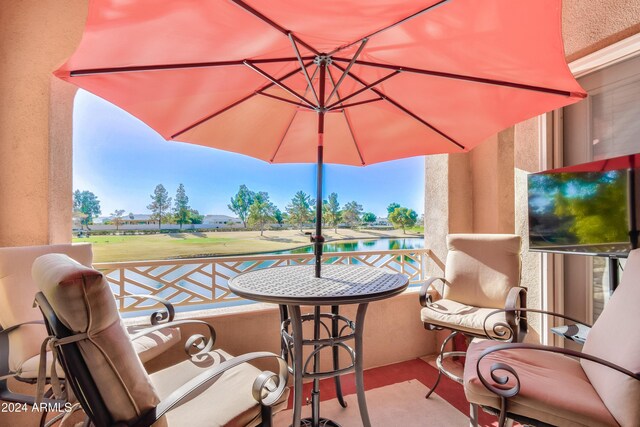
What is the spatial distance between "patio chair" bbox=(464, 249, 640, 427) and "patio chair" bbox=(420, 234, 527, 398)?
2.17 feet

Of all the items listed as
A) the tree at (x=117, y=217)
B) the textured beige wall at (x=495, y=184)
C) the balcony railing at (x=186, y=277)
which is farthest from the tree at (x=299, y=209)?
the textured beige wall at (x=495, y=184)

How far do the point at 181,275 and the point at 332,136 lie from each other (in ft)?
6.35

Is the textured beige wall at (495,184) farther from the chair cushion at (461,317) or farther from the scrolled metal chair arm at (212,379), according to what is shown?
the scrolled metal chair arm at (212,379)

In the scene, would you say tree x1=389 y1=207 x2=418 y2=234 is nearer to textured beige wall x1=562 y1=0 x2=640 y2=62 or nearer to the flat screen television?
the flat screen television

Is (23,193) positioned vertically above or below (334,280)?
above

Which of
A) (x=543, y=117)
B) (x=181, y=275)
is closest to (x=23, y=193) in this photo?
(x=181, y=275)

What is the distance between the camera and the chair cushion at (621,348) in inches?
41.3

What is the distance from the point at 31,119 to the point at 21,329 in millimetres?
1539

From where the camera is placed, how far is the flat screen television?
173cm

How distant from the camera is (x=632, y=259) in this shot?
141cm

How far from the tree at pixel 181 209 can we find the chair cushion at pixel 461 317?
8.22 meters

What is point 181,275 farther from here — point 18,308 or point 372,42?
point 372,42

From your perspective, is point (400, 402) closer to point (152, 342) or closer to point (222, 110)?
point (152, 342)

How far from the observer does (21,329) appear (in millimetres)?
1746
